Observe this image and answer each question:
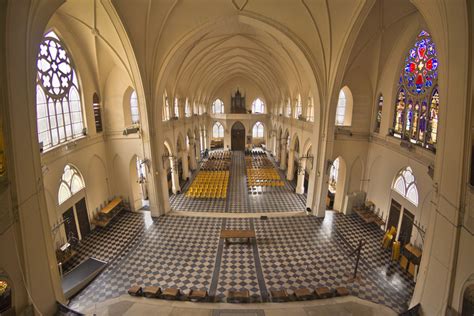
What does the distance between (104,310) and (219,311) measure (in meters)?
3.63

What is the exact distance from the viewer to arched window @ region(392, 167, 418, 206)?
36.9 ft

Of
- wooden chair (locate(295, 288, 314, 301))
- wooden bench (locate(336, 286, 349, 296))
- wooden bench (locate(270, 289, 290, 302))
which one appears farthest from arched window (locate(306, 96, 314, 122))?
wooden bench (locate(270, 289, 290, 302))

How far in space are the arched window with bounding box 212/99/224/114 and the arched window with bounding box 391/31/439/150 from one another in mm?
28828

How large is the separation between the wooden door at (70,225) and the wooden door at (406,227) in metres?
15.2

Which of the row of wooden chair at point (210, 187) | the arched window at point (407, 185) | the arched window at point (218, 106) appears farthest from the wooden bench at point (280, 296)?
the arched window at point (218, 106)

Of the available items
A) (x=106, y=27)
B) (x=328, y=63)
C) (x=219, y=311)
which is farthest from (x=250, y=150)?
(x=219, y=311)

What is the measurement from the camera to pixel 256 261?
35.9 ft

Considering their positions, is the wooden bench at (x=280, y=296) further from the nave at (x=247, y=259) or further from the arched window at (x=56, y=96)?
the arched window at (x=56, y=96)

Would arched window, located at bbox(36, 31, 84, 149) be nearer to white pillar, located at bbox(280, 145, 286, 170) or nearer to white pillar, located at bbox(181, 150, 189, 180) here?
white pillar, located at bbox(181, 150, 189, 180)

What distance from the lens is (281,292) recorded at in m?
8.59

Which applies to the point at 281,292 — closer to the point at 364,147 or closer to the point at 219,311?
the point at 219,311

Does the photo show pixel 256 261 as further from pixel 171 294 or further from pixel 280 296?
pixel 171 294

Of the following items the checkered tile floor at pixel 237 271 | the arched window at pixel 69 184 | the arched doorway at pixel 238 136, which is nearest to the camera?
the checkered tile floor at pixel 237 271

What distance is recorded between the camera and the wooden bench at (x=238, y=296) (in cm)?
841
